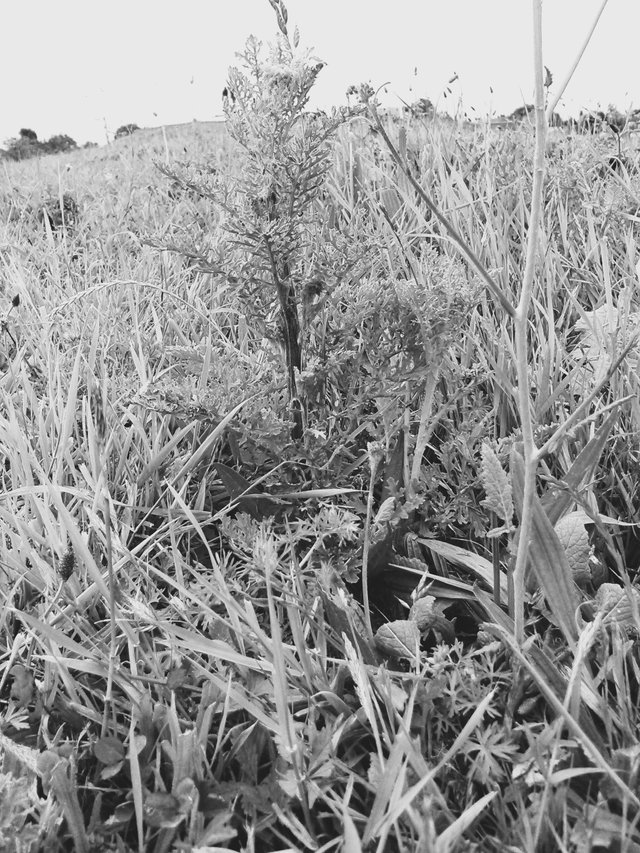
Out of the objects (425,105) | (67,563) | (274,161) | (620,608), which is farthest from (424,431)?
(425,105)

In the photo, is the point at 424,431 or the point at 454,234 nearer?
the point at 454,234

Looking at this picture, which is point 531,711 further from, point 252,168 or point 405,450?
point 252,168

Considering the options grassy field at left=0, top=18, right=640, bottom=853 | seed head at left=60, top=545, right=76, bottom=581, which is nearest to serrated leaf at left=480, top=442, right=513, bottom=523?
grassy field at left=0, top=18, right=640, bottom=853

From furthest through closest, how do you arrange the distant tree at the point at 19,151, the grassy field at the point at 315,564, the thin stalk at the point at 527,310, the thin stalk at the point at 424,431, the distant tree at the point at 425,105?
the distant tree at the point at 19,151, the distant tree at the point at 425,105, the thin stalk at the point at 424,431, the grassy field at the point at 315,564, the thin stalk at the point at 527,310

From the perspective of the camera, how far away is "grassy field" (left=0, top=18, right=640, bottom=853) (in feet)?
3.03

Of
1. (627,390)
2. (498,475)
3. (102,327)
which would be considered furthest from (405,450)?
(102,327)

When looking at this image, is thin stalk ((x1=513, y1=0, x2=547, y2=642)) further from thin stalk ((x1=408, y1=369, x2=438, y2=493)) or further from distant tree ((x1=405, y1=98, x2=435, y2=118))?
distant tree ((x1=405, y1=98, x2=435, y2=118))

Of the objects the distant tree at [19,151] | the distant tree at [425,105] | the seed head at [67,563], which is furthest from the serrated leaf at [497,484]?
the distant tree at [19,151]

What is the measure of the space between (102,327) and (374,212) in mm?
1086

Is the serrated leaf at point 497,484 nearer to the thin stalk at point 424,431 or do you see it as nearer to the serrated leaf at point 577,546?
the serrated leaf at point 577,546

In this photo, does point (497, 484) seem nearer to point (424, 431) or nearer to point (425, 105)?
point (424, 431)

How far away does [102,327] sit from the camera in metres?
2.10

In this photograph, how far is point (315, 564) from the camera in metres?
1.35

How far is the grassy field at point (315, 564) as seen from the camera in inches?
36.3
